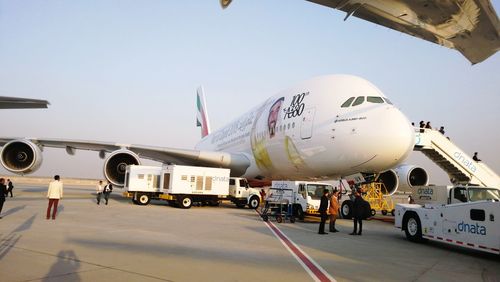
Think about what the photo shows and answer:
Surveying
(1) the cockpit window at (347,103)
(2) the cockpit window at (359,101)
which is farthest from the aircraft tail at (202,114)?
(2) the cockpit window at (359,101)

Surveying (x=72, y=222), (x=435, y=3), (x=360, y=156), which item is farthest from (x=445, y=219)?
(x=72, y=222)

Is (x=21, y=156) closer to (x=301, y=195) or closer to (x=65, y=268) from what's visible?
(x=301, y=195)

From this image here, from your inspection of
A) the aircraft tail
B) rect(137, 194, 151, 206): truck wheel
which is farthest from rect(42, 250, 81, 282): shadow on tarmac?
the aircraft tail

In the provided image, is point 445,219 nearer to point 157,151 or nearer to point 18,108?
point 18,108

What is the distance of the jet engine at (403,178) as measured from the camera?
16484mm

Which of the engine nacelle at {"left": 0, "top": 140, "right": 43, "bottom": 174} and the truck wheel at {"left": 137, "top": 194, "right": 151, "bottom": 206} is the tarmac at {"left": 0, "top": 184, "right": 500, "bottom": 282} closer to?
the truck wheel at {"left": 137, "top": 194, "right": 151, "bottom": 206}

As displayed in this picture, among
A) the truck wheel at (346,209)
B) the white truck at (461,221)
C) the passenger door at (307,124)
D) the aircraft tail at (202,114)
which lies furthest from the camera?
the aircraft tail at (202,114)

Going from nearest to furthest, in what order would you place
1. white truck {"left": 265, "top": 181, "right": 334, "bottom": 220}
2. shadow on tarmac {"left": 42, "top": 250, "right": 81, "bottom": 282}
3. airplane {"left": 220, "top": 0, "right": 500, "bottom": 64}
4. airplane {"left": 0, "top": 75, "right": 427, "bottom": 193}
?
airplane {"left": 220, "top": 0, "right": 500, "bottom": 64} → shadow on tarmac {"left": 42, "top": 250, "right": 81, "bottom": 282} → airplane {"left": 0, "top": 75, "right": 427, "bottom": 193} → white truck {"left": 265, "top": 181, "right": 334, "bottom": 220}

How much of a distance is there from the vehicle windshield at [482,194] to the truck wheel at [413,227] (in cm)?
265

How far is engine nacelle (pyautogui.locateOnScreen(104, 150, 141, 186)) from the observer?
1795cm

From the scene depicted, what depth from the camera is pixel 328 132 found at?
12.2 m

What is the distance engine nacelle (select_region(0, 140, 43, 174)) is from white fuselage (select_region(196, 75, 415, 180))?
31.3 ft

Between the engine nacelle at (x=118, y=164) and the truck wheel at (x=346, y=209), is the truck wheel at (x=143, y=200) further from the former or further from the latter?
the truck wheel at (x=346, y=209)

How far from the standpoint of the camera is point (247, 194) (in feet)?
60.8
